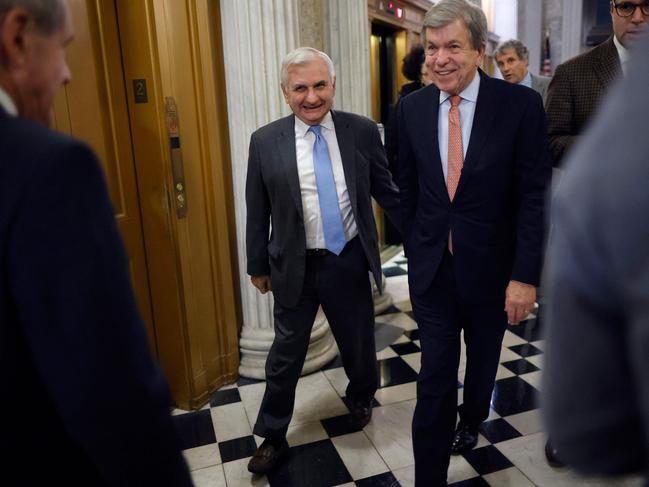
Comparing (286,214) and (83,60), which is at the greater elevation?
(83,60)

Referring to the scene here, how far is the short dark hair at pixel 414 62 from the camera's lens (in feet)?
14.5

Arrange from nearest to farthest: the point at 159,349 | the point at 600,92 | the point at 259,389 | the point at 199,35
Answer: the point at 600,92
the point at 199,35
the point at 159,349
the point at 259,389

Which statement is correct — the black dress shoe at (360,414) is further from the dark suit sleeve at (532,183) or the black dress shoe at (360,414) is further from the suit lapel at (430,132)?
the suit lapel at (430,132)

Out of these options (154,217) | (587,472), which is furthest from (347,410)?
(587,472)

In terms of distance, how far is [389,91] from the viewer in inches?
250

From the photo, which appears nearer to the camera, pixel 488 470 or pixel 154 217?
pixel 488 470

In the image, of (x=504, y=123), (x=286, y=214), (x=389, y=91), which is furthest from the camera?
(x=389, y=91)

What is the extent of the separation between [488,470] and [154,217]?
188 cm

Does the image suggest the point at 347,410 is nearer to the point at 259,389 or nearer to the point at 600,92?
the point at 259,389

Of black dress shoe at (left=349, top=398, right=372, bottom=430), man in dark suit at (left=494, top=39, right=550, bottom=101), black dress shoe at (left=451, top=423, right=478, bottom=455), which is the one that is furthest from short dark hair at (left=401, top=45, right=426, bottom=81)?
black dress shoe at (left=451, top=423, right=478, bottom=455)

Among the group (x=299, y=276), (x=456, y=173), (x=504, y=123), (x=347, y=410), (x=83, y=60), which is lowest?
(x=347, y=410)

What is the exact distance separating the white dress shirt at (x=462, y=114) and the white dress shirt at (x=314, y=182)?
1.75 ft

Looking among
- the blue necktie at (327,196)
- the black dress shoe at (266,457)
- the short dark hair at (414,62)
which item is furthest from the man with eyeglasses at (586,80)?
the short dark hair at (414,62)

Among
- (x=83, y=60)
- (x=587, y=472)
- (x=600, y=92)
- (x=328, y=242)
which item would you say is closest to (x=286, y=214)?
(x=328, y=242)
